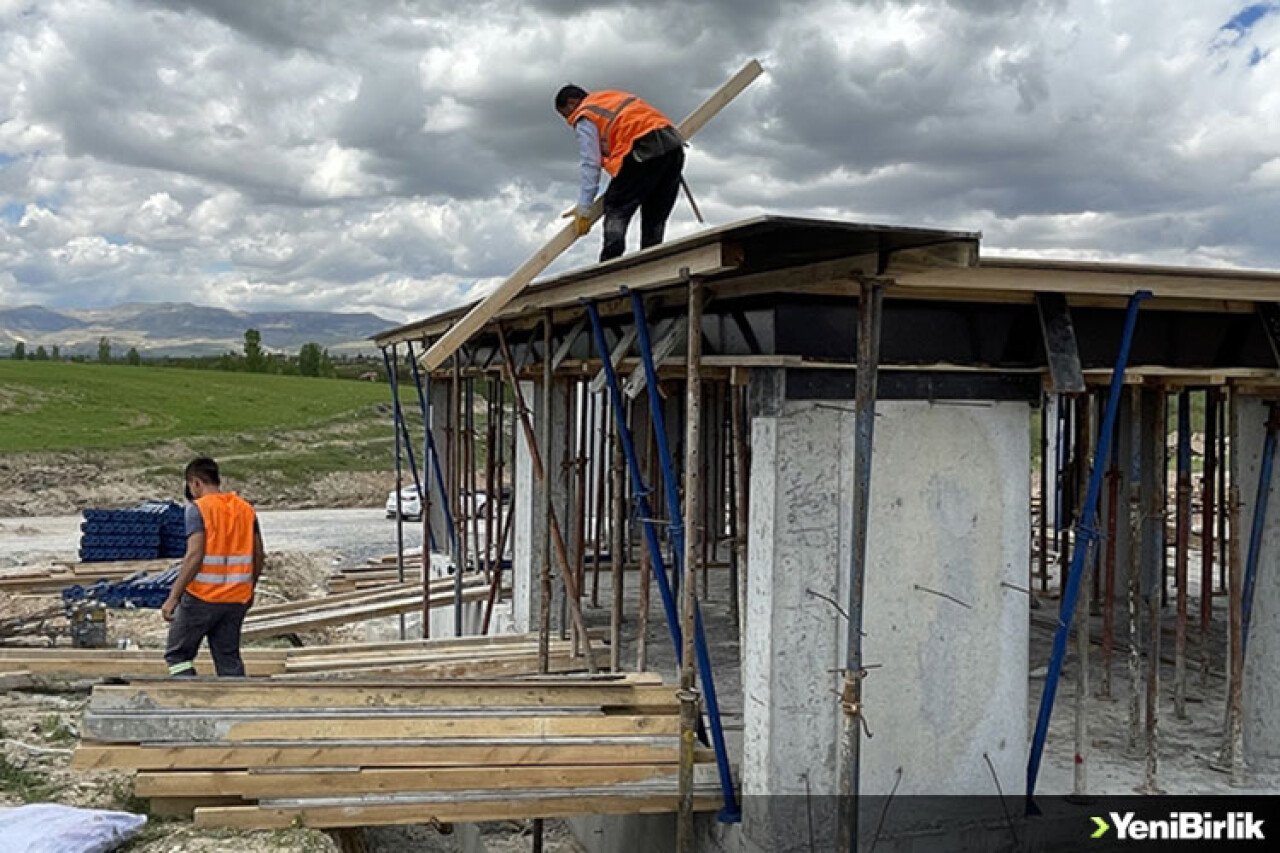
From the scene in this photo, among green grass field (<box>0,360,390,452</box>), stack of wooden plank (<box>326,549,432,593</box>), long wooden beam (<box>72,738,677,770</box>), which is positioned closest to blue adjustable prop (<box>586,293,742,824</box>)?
long wooden beam (<box>72,738,677,770</box>)

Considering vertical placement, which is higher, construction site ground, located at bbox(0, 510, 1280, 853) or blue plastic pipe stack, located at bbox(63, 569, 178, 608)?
construction site ground, located at bbox(0, 510, 1280, 853)

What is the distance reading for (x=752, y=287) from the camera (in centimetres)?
612

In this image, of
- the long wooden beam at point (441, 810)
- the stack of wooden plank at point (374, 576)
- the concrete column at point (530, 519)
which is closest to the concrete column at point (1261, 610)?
the long wooden beam at point (441, 810)

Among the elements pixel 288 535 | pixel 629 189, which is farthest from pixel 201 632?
pixel 288 535

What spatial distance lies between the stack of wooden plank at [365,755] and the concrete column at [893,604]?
0.71m

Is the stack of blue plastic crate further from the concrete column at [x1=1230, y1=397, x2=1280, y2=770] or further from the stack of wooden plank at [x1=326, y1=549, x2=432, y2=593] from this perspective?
the concrete column at [x1=1230, y1=397, x2=1280, y2=770]

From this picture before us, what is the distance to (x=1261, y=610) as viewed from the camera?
793cm

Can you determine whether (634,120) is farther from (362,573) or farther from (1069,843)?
(362,573)

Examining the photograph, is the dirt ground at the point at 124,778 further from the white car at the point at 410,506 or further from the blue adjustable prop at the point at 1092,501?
the white car at the point at 410,506

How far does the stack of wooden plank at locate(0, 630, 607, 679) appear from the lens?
962 centimetres

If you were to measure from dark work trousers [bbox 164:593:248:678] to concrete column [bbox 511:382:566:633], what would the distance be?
157 inches

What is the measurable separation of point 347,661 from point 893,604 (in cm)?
515

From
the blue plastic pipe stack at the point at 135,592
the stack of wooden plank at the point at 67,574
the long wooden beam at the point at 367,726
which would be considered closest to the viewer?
the long wooden beam at the point at 367,726

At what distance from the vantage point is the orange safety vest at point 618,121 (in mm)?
7625
